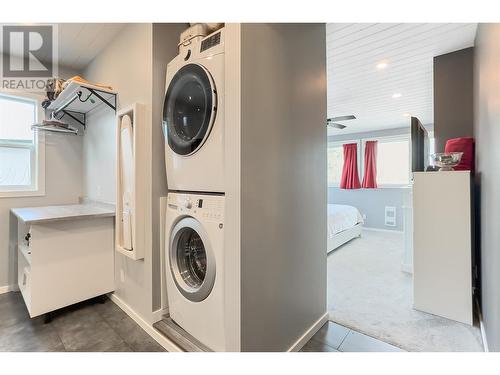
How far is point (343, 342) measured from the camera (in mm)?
1663

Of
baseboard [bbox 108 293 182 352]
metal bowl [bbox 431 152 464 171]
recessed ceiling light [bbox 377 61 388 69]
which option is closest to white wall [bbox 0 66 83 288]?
baseboard [bbox 108 293 182 352]

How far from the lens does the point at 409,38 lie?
2.25 m

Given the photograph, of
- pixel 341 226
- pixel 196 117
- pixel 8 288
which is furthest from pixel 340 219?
pixel 8 288

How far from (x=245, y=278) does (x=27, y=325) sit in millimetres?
1903

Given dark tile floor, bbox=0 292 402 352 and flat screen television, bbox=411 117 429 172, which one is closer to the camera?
dark tile floor, bbox=0 292 402 352

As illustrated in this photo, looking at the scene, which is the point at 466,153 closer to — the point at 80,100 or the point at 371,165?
the point at 80,100

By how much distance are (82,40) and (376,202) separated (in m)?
6.24

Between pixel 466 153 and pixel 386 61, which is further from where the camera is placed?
pixel 386 61

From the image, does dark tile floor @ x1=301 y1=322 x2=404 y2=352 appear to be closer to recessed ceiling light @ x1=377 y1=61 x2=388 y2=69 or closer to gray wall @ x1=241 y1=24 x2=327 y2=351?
gray wall @ x1=241 y1=24 x2=327 y2=351

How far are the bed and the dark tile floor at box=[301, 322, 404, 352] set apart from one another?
200 cm

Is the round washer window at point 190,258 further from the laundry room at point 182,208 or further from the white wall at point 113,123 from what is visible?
the white wall at point 113,123

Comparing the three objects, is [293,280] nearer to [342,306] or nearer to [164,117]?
[342,306]

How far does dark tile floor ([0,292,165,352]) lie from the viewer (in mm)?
1614

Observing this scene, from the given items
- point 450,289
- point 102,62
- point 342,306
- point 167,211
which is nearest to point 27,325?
point 167,211
